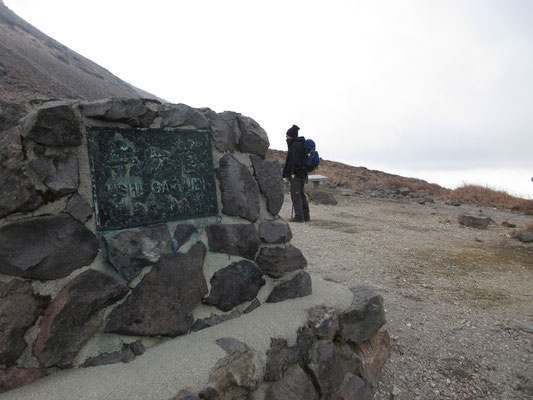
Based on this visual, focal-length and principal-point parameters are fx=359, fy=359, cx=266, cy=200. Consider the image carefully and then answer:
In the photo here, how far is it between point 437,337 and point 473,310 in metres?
0.76

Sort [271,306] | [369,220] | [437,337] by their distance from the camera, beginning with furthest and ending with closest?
[369,220], [437,337], [271,306]

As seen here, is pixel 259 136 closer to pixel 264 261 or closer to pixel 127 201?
pixel 264 261

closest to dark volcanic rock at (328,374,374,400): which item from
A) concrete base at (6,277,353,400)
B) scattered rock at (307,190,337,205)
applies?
concrete base at (6,277,353,400)

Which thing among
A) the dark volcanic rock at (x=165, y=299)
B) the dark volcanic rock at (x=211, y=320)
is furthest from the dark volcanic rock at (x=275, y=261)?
the dark volcanic rock at (x=165, y=299)

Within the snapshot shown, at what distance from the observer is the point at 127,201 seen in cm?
202

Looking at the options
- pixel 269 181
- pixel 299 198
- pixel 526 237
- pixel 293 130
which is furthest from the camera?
pixel 299 198

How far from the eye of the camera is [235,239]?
2426 millimetres

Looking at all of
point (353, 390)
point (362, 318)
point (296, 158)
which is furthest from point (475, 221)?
point (353, 390)

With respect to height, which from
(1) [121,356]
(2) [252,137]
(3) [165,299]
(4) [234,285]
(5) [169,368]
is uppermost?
(2) [252,137]

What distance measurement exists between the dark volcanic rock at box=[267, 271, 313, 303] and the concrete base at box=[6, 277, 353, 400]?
0.14m

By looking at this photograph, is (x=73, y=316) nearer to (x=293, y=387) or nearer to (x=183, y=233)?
(x=183, y=233)

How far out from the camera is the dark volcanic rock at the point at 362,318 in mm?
2561

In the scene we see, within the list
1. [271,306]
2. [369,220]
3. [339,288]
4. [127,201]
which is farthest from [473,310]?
[369,220]

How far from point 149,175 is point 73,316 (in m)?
0.84
